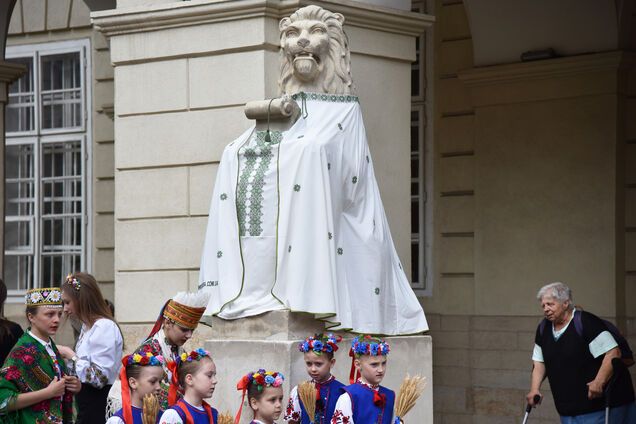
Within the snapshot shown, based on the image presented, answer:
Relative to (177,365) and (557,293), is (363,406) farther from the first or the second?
(557,293)

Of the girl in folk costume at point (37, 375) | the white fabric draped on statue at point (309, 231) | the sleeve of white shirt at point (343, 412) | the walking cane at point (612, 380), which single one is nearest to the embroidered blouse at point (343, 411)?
the sleeve of white shirt at point (343, 412)

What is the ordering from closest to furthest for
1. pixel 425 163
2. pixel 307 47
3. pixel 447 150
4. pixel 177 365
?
pixel 177 365, pixel 307 47, pixel 447 150, pixel 425 163

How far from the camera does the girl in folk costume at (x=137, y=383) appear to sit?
7.39 meters

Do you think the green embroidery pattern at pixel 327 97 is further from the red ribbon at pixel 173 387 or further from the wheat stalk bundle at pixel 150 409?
the wheat stalk bundle at pixel 150 409

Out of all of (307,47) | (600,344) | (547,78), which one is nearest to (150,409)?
(307,47)

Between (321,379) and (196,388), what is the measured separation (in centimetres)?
121

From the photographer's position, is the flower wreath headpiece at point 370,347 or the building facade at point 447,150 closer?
the flower wreath headpiece at point 370,347

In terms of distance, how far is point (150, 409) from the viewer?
733 cm

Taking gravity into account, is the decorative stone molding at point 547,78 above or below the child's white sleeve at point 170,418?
above

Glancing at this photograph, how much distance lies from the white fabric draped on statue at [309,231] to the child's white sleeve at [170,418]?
75.5 inches

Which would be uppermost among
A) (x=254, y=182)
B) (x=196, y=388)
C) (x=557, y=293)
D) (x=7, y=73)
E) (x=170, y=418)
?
(x=7, y=73)

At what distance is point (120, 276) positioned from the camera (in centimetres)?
1128

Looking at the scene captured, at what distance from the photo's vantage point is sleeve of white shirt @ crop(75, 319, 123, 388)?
8.85 metres

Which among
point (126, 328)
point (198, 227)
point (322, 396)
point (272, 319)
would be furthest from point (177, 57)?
point (322, 396)
